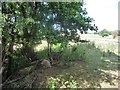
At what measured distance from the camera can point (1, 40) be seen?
7.30 meters

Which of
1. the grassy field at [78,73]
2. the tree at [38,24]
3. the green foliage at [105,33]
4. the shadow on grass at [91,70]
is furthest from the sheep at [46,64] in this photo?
the green foliage at [105,33]

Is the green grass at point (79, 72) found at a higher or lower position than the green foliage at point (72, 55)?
lower

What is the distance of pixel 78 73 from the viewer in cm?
735

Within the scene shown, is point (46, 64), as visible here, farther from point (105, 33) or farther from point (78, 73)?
point (105, 33)

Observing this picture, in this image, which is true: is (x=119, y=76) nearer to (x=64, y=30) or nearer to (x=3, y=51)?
(x=64, y=30)

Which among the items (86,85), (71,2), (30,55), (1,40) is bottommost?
(86,85)

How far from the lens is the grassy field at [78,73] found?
6.72m

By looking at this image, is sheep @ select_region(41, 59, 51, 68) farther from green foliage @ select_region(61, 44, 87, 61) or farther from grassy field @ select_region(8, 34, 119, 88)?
green foliage @ select_region(61, 44, 87, 61)


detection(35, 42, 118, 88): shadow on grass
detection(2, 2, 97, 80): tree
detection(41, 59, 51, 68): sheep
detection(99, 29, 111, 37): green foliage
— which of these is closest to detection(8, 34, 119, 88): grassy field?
detection(35, 42, 118, 88): shadow on grass

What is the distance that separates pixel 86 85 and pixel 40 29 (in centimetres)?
236

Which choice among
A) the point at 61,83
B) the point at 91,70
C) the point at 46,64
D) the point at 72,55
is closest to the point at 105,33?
the point at 72,55

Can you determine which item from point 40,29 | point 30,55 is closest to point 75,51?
point 30,55

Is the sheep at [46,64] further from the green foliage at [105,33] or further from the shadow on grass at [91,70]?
the green foliage at [105,33]

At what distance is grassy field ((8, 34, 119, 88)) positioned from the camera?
22.0 ft
